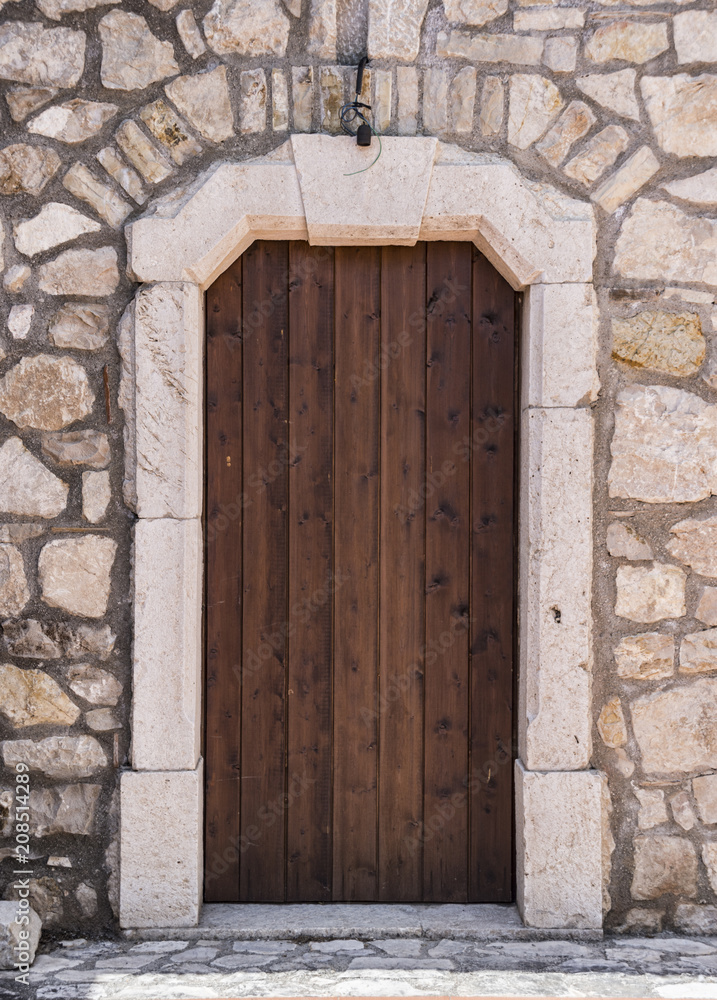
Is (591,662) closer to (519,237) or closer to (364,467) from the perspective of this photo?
(364,467)

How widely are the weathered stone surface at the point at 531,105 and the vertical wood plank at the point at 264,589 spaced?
87cm

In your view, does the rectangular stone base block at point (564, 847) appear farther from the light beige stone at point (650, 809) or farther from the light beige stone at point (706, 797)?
the light beige stone at point (706, 797)

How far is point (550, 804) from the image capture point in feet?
8.07

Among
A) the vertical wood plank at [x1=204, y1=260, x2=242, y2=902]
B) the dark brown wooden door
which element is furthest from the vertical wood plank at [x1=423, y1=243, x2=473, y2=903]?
the vertical wood plank at [x1=204, y1=260, x2=242, y2=902]

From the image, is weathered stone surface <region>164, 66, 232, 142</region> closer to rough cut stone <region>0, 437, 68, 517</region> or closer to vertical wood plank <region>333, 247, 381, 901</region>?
vertical wood plank <region>333, 247, 381, 901</region>

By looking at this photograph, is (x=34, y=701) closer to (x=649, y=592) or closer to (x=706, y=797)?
(x=649, y=592)

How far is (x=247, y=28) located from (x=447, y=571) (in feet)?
6.22

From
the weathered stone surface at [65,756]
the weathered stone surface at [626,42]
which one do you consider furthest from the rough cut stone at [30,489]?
the weathered stone surface at [626,42]

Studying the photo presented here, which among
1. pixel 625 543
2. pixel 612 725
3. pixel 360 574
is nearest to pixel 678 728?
pixel 612 725

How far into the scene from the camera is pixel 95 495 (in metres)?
2.50

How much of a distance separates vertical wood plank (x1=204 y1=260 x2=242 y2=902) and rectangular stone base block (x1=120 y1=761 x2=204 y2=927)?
19 centimetres

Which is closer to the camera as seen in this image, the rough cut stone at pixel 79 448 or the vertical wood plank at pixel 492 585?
the rough cut stone at pixel 79 448

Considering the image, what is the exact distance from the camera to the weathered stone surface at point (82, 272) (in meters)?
2.49

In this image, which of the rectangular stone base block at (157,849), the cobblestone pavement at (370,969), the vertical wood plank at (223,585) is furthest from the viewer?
the vertical wood plank at (223,585)
